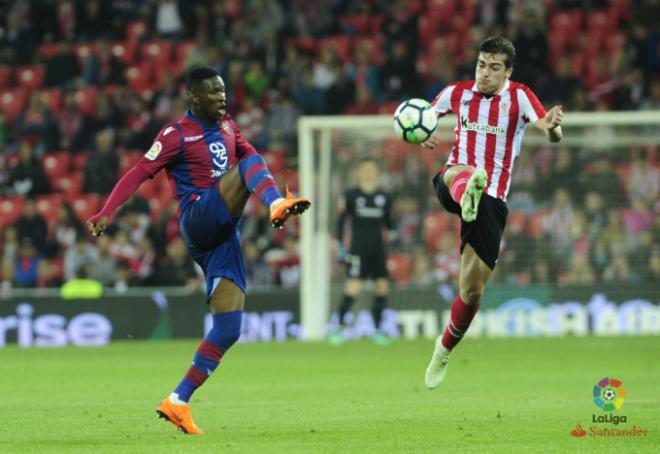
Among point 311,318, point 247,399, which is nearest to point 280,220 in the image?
point 247,399

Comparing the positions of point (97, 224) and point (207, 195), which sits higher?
point (207, 195)

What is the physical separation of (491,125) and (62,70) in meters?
14.6

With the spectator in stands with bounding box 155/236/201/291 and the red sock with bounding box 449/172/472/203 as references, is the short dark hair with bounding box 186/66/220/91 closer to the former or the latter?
the red sock with bounding box 449/172/472/203

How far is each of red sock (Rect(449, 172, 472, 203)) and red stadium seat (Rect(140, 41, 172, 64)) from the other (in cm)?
1454

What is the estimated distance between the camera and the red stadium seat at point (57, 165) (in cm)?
2077

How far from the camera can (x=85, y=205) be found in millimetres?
19844

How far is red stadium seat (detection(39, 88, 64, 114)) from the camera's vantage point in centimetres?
2172

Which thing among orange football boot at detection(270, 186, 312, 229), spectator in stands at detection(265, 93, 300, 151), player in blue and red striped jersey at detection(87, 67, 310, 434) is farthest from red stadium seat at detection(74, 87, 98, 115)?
orange football boot at detection(270, 186, 312, 229)

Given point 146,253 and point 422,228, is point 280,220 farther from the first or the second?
point 146,253

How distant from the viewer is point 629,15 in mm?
21234

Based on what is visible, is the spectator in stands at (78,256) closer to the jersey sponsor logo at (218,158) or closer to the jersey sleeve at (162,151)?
the jersey sponsor logo at (218,158)

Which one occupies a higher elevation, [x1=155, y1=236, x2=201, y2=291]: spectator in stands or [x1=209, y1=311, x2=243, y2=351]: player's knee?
[x1=209, y1=311, x2=243, y2=351]: player's knee

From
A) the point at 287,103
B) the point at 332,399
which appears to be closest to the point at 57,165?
the point at 287,103

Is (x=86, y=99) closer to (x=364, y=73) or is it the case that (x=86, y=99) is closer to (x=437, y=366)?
(x=364, y=73)
